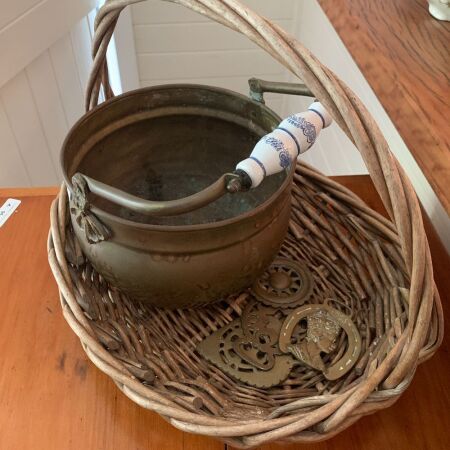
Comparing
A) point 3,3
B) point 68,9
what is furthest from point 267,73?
point 3,3

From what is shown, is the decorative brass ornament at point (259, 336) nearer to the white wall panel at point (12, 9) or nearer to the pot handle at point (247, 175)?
the pot handle at point (247, 175)

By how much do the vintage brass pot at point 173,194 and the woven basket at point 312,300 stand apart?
0.15ft

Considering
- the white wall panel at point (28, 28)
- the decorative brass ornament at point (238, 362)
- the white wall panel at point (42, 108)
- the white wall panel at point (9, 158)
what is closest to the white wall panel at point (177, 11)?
the white wall panel at point (42, 108)

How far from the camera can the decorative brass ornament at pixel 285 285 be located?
0.57 m

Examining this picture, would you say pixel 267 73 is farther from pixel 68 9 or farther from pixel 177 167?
pixel 177 167

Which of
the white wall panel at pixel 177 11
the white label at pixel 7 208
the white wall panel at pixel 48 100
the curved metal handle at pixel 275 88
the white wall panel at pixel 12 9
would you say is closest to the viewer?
the curved metal handle at pixel 275 88

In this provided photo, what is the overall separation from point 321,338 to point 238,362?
3.7 inches

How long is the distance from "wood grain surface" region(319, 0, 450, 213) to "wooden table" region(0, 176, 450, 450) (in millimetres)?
169

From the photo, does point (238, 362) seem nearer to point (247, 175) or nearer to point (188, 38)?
point (247, 175)

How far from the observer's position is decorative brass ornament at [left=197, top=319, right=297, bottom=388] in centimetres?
50

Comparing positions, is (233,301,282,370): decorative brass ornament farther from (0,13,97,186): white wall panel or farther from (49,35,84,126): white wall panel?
(49,35,84,126): white wall panel

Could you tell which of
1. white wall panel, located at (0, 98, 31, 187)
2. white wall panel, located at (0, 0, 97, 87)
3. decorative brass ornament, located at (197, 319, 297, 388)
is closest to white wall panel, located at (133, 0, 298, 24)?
white wall panel, located at (0, 0, 97, 87)

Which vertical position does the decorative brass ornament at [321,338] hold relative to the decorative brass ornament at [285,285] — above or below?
above

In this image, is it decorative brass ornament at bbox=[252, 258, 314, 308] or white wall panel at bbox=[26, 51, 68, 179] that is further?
white wall panel at bbox=[26, 51, 68, 179]
